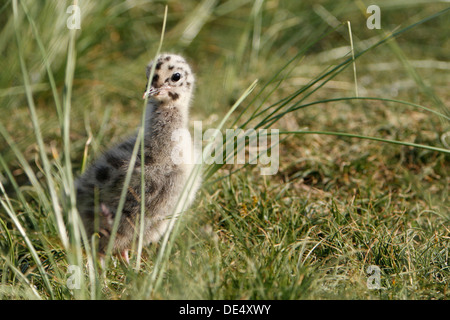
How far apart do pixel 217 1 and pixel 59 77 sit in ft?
5.59

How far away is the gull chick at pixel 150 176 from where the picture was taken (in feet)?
9.29

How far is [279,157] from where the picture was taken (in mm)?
3838

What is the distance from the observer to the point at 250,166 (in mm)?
3639

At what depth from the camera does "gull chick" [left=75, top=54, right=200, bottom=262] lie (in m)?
2.83
